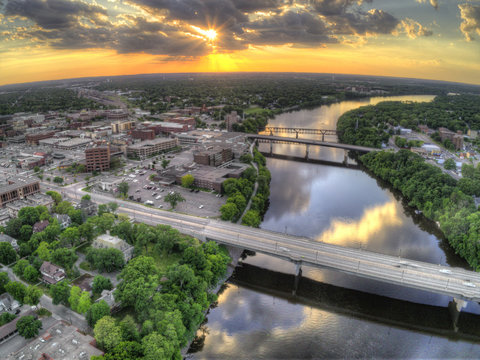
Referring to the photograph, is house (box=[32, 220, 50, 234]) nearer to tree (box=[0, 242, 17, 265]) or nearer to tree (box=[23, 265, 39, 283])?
tree (box=[0, 242, 17, 265])

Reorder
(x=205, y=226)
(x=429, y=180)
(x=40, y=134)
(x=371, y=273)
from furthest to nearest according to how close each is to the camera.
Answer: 1. (x=40, y=134)
2. (x=429, y=180)
3. (x=205, y=226)
4. (x=371, y=273)

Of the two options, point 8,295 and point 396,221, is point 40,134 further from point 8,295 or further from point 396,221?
point 396,221

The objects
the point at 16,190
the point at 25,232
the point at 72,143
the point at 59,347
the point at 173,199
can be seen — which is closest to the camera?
the point at 59,347

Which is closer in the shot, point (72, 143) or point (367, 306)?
point (367, 306)

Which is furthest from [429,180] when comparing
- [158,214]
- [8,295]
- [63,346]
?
[8,295]

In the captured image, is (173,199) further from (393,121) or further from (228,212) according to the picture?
(393,121)

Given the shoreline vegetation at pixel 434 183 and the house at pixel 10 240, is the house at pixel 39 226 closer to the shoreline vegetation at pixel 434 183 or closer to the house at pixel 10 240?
the house at pixel 10 240

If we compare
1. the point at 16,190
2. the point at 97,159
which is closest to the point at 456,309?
the point at 16,190
